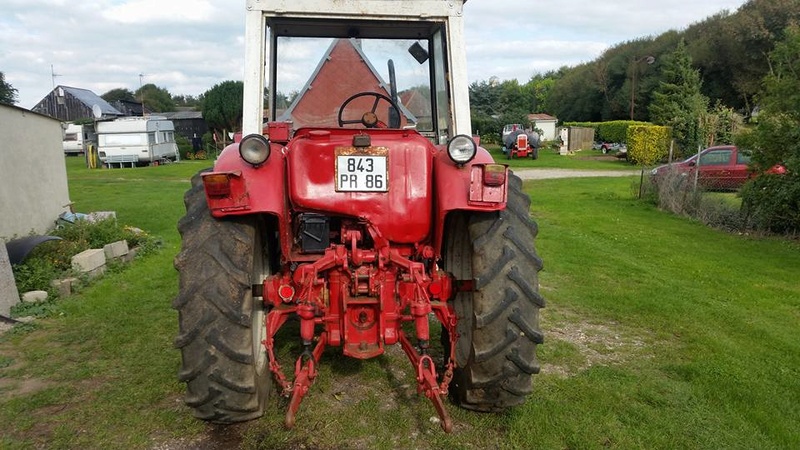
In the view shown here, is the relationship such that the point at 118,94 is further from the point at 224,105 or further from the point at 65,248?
the point at 65,248

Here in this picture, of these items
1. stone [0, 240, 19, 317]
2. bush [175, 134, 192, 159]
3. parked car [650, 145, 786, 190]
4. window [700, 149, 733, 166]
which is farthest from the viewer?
bush [175, 134, 192, 159]

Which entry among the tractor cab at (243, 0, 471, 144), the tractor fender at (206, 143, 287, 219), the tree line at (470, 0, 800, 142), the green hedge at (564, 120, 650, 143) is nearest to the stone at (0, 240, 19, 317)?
the tractor cab at (243, 0, 471, 144)

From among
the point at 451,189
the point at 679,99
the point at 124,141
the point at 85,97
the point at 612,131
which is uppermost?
the point at 85,97

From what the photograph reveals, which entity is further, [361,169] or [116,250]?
[116,250]

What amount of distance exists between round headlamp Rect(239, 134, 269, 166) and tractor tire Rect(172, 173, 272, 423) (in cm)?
37

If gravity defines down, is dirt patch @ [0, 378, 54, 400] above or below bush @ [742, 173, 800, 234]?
below

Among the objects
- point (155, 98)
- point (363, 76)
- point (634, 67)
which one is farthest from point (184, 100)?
point (363, 76)

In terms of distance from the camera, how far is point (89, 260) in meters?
7.26

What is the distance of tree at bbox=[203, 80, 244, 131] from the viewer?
4288 cm

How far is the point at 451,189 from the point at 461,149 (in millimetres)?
227

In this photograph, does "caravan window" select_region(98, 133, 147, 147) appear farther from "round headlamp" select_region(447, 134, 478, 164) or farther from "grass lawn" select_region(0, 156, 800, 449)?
"round headlamp" select_region(447, 134, 478, 164)

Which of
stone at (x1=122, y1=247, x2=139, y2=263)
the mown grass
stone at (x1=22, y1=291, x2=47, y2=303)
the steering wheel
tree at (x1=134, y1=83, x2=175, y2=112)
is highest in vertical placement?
tree at (x1=134, y1=83, x2=175, y2=112)

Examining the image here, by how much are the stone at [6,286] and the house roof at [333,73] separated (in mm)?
3336

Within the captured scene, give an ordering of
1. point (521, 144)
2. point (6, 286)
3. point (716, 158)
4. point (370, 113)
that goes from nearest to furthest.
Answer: point (370, 113), point (6, 286), point (716, 158), point (521, 144)
